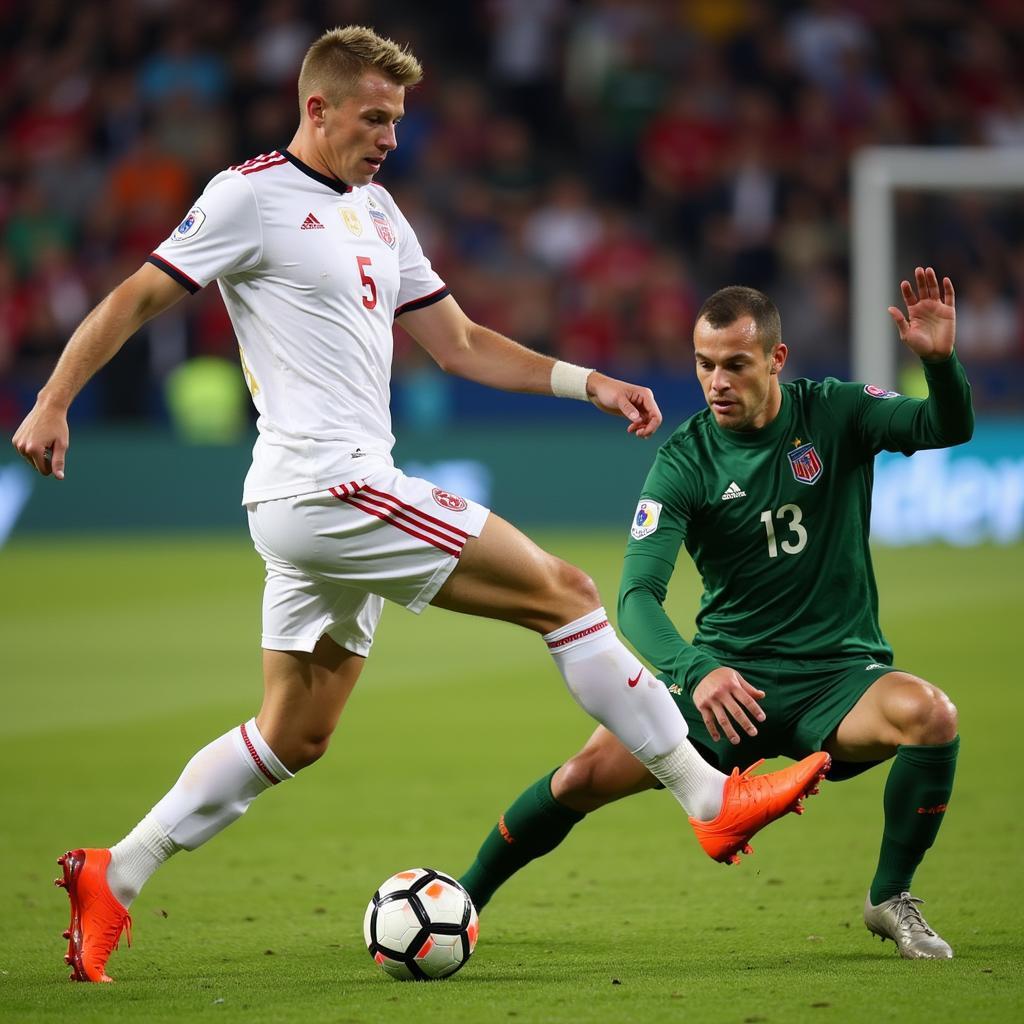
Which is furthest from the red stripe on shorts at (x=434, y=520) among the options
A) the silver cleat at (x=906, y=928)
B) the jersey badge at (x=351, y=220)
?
the silver cleat at (x=906, y=928)

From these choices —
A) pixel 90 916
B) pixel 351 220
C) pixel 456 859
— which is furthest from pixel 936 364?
pixel 90 916

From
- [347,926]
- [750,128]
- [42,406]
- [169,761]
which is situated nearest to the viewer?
[42,406]

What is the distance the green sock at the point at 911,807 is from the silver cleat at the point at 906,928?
0.10ft

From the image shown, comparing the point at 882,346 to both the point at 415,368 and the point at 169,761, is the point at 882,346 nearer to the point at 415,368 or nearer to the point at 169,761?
the point at 415,368

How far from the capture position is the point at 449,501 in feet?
14.6

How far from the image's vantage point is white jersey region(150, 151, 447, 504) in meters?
4.47

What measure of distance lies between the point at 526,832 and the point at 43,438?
172 centimetres

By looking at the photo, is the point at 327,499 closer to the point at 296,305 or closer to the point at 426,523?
the point at 426,523

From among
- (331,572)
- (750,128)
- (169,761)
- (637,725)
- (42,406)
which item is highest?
(750,128)

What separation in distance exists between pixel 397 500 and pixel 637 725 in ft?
2.65

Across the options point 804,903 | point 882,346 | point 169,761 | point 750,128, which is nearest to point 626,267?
point 750,128

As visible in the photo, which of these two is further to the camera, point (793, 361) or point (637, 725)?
point (793, 361)

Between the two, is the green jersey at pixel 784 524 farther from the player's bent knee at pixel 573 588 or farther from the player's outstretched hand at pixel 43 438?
the player's outstretched hand at pixel 43 438

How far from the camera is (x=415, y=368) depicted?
17.4 meters
